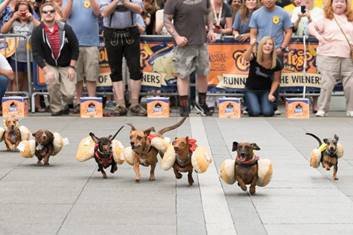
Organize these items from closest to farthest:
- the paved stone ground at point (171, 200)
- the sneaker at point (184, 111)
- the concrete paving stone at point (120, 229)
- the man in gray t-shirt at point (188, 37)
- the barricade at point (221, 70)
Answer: the concrete paving stone at point (120, 229), the paved stone ground at point (171, 200), the man in gray t-shirt at point (188, 37), the sneaker at point (184, 111), the barricade at point (221, 70)

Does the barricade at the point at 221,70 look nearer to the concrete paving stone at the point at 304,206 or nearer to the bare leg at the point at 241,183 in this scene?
the concrete paving stone at the point at 304,206

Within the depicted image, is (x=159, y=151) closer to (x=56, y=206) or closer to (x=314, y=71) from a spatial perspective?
(x=56, y=206)

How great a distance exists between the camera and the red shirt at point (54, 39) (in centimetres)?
1234

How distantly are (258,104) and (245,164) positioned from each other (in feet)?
19.9

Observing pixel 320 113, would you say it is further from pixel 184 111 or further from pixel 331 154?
pixel 331 154

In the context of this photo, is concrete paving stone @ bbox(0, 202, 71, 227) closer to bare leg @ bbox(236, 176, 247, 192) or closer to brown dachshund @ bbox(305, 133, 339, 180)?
bare leg @ bbox(236, 176, 247, 192)

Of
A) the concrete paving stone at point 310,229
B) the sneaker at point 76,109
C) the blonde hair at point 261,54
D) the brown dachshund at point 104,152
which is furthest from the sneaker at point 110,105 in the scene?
the concrete paving stone at point 310,229

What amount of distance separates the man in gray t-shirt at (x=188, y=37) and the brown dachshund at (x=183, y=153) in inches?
212

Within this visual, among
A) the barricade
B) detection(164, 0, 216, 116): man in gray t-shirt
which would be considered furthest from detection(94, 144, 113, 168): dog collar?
the barricade

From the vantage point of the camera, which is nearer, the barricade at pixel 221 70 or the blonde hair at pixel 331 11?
the blonde hair at pixel 331 11

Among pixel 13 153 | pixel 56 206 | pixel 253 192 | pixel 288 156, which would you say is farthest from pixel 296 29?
pixel 56 206

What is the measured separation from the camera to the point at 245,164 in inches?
260

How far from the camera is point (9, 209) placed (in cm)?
621

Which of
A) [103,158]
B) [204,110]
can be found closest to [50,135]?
[103,158]
